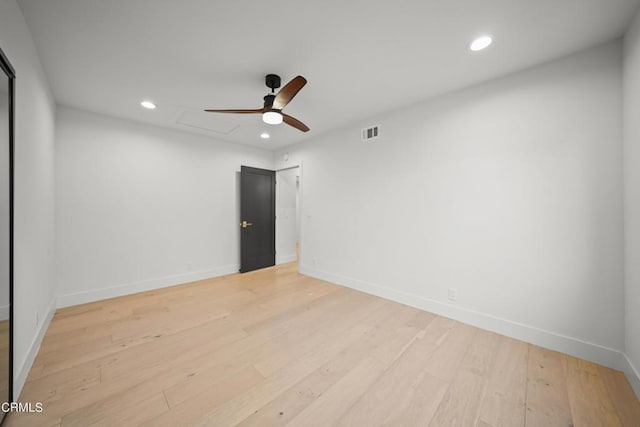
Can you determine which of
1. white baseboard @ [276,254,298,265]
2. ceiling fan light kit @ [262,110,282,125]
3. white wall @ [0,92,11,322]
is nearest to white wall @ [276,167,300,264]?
white baseboard @ [276,254,298,265]

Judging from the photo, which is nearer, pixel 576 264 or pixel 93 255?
pixel 576 264

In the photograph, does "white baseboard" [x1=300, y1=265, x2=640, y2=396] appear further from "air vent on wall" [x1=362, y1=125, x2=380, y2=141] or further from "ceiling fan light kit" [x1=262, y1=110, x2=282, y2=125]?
"ceiling fan light kit" [x1=262, y1=110, x2=282, y2=125]

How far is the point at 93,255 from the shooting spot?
319 centimetres

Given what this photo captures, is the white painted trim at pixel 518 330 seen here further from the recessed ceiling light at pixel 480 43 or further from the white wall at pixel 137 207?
the white wall at pixel 137 207

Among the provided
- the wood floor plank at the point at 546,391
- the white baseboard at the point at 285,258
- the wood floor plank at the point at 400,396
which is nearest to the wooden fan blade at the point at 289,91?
the wood floor plank at the point at 400,396

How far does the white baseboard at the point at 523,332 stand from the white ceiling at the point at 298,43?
253 centimetres

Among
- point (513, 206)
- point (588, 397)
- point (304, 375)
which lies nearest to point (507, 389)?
point (588, 397)

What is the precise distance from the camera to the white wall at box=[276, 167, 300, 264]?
5.36 meters

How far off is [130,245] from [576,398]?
510 cm

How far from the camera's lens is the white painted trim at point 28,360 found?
1.52m

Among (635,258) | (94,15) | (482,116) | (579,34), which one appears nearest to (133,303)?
(94,15)

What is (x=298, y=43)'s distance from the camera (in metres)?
1.89

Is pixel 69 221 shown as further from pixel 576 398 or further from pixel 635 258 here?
pixel 635 258

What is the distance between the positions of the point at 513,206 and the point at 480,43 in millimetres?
1525
